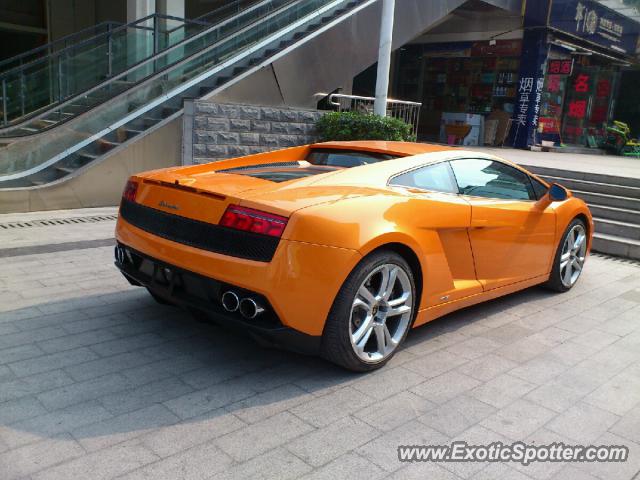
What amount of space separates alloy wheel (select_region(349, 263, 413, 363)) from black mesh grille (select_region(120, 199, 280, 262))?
0.65 metres

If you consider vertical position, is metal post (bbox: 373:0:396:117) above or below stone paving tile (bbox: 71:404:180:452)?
above

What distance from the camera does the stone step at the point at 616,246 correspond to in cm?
744

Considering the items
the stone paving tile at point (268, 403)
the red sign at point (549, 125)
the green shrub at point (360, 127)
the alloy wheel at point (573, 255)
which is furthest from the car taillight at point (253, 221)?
the red sign at point (549, 125)

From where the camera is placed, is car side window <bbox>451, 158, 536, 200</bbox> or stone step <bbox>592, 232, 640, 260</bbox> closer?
car side window <bbox>451, 158, 536, 200</bbox>

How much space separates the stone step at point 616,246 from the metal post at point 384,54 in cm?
454

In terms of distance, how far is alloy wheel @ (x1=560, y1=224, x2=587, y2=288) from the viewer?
222 inches

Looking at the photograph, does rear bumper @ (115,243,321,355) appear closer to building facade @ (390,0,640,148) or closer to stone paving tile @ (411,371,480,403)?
stone paving tile @ (411,371,480,403)

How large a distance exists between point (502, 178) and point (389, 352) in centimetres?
198

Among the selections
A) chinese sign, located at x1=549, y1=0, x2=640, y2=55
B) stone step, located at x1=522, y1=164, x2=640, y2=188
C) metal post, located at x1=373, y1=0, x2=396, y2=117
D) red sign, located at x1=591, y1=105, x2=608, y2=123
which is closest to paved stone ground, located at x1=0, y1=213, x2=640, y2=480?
stone step, located at x1=522, y1=164, x2=640, y2=188

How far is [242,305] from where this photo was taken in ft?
10.3

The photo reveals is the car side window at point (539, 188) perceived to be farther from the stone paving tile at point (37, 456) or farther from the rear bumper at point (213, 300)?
the stone paving tile at point (37, 456)

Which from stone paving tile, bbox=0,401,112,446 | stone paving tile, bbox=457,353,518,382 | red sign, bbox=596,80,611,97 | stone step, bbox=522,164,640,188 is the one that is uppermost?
red sign, bbox=596,80,611,97

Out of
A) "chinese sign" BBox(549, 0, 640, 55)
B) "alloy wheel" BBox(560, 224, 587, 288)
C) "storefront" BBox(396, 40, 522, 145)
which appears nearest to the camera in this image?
"alloy wheel" BBox(560, 224, 587, 288)

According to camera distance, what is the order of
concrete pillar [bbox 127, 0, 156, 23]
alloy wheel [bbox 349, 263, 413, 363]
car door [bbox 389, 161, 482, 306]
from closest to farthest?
alloy wheel [bbox 349, 263, 413, 363], car door [bbox 389, 161, 482, 306], concrete pillar [bbox 127, 0, 156, 23]
